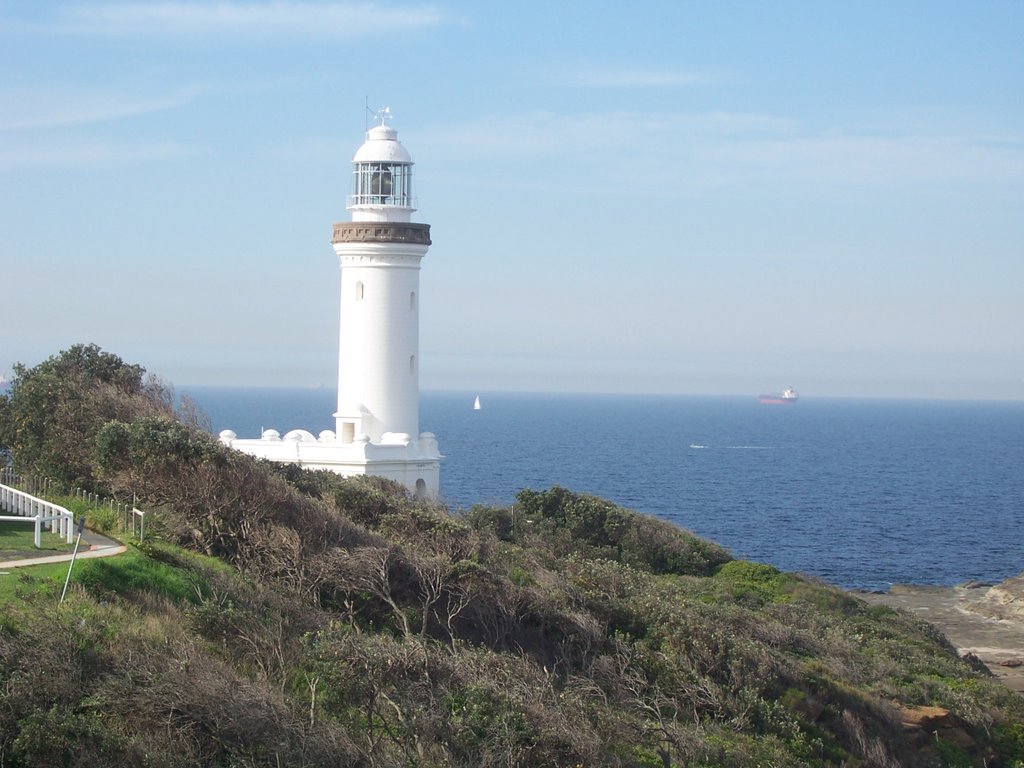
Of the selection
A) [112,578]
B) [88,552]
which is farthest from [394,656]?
[88,552]

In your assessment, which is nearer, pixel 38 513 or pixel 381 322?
pixel 38 513

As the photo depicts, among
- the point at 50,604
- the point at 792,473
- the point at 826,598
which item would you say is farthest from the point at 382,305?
the point at 792,473

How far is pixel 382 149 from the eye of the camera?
101 feet

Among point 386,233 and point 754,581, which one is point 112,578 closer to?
point 754,581

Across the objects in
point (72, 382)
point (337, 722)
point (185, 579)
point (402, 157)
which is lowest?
point (337, 722)

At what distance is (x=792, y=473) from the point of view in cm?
8562

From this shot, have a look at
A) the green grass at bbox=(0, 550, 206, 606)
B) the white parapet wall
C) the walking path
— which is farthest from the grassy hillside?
the white parapet wall

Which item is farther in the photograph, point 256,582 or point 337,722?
point 256,582

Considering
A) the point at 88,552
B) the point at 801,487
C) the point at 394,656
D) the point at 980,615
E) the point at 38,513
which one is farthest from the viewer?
the point at 801,487

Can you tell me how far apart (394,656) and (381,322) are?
17942mm

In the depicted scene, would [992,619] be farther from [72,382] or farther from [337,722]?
[337,722]

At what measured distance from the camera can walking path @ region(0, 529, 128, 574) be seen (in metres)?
14.5

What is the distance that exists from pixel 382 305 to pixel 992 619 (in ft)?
61.3

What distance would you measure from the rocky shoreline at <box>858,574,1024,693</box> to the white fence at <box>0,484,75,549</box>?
19263mm
